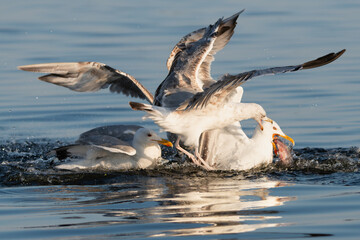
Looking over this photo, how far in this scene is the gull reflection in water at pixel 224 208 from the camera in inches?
263

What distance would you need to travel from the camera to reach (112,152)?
962cm

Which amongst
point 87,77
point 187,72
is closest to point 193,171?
point 187,72

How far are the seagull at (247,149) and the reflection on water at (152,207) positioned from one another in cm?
70

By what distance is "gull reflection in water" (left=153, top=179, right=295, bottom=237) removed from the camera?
6.67 m

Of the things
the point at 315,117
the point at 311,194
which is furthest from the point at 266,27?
the point at 311,194

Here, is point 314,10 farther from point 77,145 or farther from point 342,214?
point 342,214

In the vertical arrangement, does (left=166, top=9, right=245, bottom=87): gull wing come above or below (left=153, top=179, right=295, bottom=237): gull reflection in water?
above

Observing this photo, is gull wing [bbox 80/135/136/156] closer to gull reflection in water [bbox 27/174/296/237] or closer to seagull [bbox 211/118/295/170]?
gull reflection in water [bbox 27/174/296/237]

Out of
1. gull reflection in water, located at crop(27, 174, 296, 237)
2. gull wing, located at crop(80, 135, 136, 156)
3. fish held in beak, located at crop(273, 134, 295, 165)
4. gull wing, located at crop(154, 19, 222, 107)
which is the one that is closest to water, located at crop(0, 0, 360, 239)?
gull reflection in water, located at crop(27, 174, 296, 237)

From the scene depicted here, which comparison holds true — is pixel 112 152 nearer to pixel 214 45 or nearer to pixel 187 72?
pixel 187 72

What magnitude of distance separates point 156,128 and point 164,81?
178 centimetres

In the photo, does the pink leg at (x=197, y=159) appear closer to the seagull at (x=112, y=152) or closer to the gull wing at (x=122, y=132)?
the seagull at (x=112, y=152)

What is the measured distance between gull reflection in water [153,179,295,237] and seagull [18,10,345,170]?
60.2 inches

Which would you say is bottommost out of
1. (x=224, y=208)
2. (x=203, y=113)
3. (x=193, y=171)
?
(x=224, y=208)
